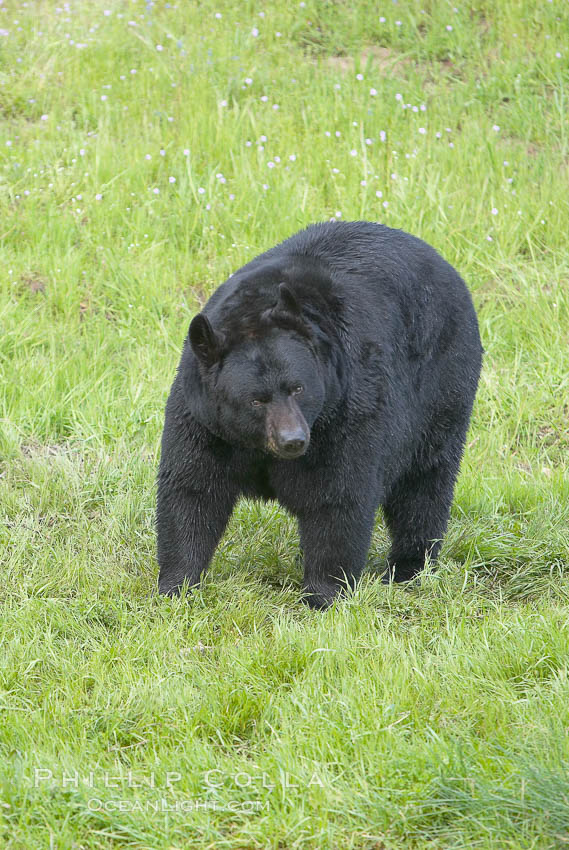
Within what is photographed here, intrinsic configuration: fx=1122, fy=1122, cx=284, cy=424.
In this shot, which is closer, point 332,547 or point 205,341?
point 205,341

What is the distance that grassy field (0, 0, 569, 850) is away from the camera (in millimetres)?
3229

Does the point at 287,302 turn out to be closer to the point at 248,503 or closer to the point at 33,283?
the point at 248,503

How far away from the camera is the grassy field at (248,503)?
3.23m

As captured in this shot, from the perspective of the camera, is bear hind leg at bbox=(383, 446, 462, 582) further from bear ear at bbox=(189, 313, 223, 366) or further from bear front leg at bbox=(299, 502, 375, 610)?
bear ear at bbox=(189, 313, 223, 366)

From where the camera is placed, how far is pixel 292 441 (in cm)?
405

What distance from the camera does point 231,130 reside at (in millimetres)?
8211

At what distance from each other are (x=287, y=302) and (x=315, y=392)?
359mm

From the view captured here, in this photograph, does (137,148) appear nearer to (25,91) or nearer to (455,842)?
(25,91)

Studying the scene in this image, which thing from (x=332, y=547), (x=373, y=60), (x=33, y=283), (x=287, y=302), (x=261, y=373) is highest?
(x=287, y=302)

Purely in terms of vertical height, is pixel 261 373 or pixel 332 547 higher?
pixel 261 373

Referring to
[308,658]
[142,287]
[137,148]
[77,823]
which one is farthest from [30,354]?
[77,823]

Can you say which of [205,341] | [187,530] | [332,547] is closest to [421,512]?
[332,547]

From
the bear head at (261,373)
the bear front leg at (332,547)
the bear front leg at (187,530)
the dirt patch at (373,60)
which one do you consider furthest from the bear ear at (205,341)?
the dirt patch at (373,60)

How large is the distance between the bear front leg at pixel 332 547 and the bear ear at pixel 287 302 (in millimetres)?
824
